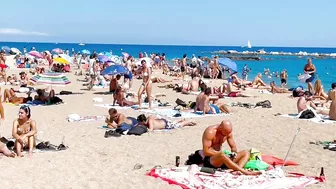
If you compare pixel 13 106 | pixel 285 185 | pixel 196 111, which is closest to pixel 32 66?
pixel 13 106

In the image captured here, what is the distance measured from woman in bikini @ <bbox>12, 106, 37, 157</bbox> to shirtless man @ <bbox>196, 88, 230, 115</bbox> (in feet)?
16.4

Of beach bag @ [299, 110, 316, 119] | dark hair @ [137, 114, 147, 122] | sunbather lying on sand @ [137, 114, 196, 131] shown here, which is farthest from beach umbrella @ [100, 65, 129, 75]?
beach bag @ [299, 110, 316, 119]

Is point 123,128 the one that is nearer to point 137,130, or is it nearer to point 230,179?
point 137,130

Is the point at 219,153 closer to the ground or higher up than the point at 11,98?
higher up

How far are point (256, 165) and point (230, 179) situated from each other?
0.58m

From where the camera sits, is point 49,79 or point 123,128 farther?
point 49,79

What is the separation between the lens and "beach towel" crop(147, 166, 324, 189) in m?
5.80

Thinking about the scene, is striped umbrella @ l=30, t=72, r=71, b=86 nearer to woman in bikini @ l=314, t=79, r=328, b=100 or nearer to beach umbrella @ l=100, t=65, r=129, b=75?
beach umbrella @ l=100, t=65, r=129, b=75

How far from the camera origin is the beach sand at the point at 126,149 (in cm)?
610

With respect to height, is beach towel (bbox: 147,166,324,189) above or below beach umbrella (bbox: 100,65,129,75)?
below

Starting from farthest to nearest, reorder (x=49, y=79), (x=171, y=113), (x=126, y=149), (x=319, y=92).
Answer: (x=319, y=92)
(x=49, y=79)
(x=171, y=113)
(x=126, y=149)

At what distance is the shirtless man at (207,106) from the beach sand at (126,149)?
1.33ft

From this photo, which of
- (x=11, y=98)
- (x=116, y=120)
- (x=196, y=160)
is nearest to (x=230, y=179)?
(x=196, y=160)

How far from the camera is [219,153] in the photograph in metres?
6.20
